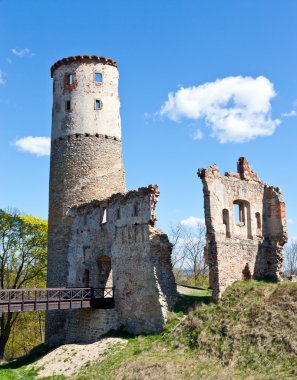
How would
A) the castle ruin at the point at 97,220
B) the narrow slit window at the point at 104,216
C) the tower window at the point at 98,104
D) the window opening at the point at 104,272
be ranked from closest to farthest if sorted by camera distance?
the castle ruin at the point at 97,220, the narrow slit window at the point at 104,216, the window opening at the point at 104,272, the tower window at the point at 98,104

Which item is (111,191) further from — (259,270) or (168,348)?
(168,348)

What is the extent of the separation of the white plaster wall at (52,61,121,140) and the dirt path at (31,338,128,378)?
1133 cm

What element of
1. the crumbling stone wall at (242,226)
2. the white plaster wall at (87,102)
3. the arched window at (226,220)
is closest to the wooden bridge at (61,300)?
the crumbling stone wall at (242,226)

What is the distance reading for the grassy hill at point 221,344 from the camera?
1406 cm

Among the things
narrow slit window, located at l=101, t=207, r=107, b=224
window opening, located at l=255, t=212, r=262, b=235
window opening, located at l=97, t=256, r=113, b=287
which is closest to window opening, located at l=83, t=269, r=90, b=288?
window opening, located at l=97, t=256, r=113, b=287

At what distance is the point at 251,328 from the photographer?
15.7 m

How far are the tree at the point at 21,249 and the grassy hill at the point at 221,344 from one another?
11808 mm

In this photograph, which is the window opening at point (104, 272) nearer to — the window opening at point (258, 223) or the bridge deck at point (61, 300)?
the bridge deck at point (61, 300)

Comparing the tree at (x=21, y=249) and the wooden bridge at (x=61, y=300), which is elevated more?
the tree at (x=21, y=249)

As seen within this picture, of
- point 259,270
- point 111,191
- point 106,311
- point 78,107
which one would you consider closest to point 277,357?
point 259,270

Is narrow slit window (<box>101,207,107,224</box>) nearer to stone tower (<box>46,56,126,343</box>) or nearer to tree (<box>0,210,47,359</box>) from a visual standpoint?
stone tower (<box>46,56,126,343</box>)

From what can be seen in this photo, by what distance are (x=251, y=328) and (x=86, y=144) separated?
14.1m

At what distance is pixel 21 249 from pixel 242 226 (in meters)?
15.6

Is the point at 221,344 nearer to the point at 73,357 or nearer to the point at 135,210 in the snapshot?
the point at 73,357
